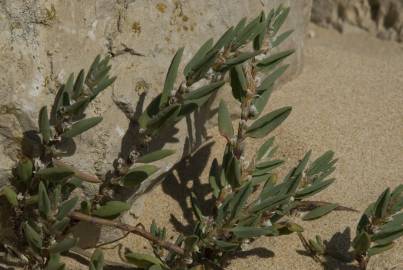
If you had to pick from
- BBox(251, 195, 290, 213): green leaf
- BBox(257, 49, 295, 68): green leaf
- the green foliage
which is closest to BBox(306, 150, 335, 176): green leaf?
the green foliage

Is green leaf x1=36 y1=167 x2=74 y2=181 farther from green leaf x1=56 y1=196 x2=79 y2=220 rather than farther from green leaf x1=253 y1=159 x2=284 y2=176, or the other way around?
green leaf x1=253 y1=159 x2=284 y2=176

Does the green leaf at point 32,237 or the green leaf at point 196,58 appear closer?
the green leaf at point 32,237

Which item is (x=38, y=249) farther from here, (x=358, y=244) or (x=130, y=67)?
(x=358, y=244)

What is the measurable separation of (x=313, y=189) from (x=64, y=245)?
2.36 feet

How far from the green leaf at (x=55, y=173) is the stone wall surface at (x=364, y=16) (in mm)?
2025

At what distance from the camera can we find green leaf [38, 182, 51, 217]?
1.72m

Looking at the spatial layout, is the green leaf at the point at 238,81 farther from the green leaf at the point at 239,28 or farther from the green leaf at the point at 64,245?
the green leaf at the point at 64,245

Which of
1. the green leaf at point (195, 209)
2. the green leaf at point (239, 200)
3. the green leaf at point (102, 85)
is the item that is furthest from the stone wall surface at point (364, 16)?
the green leaf at point (102, 85)

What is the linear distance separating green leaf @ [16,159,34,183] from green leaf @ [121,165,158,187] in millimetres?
252

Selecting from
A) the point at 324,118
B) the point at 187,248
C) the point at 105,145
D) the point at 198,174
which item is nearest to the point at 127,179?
the point at 105,145

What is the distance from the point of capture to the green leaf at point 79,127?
1.76m

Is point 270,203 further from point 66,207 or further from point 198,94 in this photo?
point 66,207

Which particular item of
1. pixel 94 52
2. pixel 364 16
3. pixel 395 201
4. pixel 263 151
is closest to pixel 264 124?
pixel 263 151

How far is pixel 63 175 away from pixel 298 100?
1.08 metres
